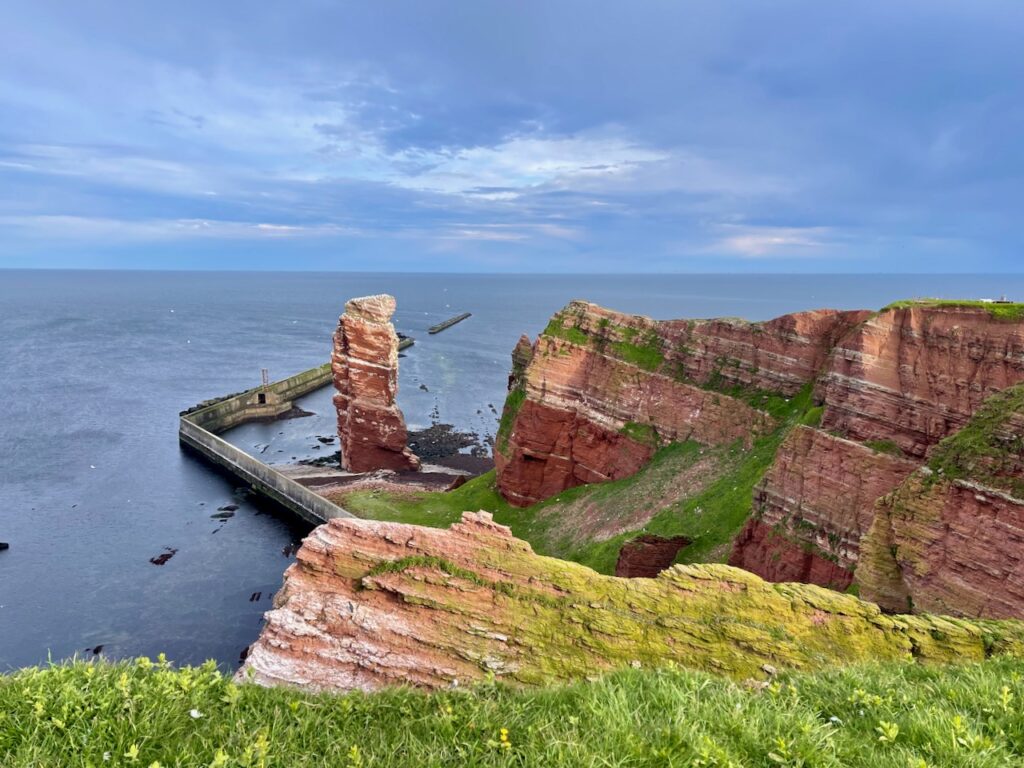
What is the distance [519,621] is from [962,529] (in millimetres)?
13633

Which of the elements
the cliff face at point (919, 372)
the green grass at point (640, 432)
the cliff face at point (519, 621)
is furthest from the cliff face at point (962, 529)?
the green grass at point (640, 432)

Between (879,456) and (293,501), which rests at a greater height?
(879,456)

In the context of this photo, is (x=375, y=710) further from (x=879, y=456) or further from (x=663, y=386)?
(x=663, y=386)

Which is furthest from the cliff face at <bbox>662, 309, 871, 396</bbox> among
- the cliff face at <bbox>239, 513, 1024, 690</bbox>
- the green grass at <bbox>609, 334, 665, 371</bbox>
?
the cliff face at <bbox>239, 513, 1024, 690</bbox>

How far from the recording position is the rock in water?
6297 centimetres

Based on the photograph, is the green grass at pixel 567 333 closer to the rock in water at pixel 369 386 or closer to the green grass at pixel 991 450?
the rock in water at pixel 369 386

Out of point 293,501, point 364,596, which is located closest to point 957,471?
point 364,596

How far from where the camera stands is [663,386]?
4281cm

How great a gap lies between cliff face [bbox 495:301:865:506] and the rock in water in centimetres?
1952

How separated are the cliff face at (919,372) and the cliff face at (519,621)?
1227 centimetres

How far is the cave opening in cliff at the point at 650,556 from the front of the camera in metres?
31.0

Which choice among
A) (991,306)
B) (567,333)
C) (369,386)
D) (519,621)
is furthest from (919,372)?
(369,386)

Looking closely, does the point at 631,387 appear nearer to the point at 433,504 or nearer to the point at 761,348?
the point at 761,348

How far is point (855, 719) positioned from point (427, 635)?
33.9 feet
